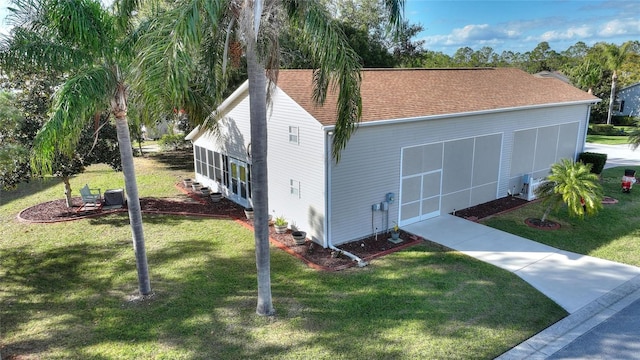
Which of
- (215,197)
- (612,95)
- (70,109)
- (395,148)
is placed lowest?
(215,197)

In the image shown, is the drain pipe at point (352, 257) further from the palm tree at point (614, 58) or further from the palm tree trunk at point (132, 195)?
the palm tree at point (614, 58)

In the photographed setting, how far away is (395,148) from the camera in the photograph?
1262 cm

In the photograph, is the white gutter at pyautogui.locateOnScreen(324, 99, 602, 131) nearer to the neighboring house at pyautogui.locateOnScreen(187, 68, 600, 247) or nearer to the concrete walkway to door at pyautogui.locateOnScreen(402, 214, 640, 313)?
the neighboring house at pyautogui.locateOnScreen(187, 68, 600, 247)

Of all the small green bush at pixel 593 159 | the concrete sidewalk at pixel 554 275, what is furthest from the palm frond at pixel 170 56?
the small green bush at pixel 593 159

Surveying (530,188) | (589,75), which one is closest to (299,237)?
(530,188)

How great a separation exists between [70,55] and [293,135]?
21.0 ft

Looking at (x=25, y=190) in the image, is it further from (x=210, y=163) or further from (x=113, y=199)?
(x=210, y=163)

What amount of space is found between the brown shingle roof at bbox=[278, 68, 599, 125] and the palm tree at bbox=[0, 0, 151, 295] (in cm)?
535

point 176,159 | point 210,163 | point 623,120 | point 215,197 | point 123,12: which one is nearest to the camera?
point 123,12

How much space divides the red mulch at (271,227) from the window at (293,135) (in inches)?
119

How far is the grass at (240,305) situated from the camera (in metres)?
7.43

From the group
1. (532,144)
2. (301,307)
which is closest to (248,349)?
(301,307)

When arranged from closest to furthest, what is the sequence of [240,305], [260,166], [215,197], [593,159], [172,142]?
[260,166] < [240,305] < [215,197] < [593,159] < [172,142]

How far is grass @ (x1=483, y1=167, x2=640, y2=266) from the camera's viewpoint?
459 inches
